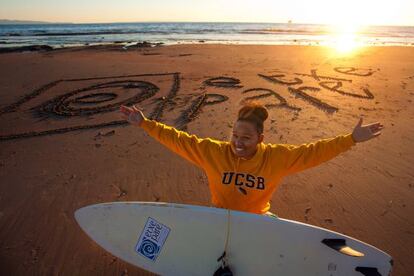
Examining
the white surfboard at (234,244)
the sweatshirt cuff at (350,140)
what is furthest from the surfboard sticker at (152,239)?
the sweatshirt cuff at (350,140)

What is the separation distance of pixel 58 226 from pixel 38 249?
1.10 ft

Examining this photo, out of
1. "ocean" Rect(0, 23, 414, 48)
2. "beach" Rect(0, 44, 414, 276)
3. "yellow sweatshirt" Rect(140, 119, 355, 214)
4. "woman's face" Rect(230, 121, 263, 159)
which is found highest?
"ocean" Rect(0, 23, 414, 48)

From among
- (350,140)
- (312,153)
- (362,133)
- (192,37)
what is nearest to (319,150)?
(312,153)

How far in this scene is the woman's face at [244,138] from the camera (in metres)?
2.45

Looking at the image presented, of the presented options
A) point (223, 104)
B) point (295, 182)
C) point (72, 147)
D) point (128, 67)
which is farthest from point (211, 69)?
point (295, 182)

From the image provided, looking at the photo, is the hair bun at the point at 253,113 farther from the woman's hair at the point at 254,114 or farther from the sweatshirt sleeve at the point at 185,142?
the sweatshirt sleeve at the point at 185,142

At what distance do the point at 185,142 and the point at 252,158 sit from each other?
0.58 metres

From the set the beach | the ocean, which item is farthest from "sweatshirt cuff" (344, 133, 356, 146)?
the ocean

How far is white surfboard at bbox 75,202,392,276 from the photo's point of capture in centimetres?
250

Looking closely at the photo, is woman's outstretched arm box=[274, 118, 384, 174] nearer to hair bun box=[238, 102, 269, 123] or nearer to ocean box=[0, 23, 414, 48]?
hair bun box=[238, 102, 269, 123]

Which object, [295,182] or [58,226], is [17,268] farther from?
[295,182]

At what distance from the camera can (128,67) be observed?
10.7 metres

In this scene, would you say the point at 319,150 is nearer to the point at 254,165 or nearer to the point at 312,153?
the point at 312,153

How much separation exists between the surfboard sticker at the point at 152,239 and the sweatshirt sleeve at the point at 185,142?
0.59m
